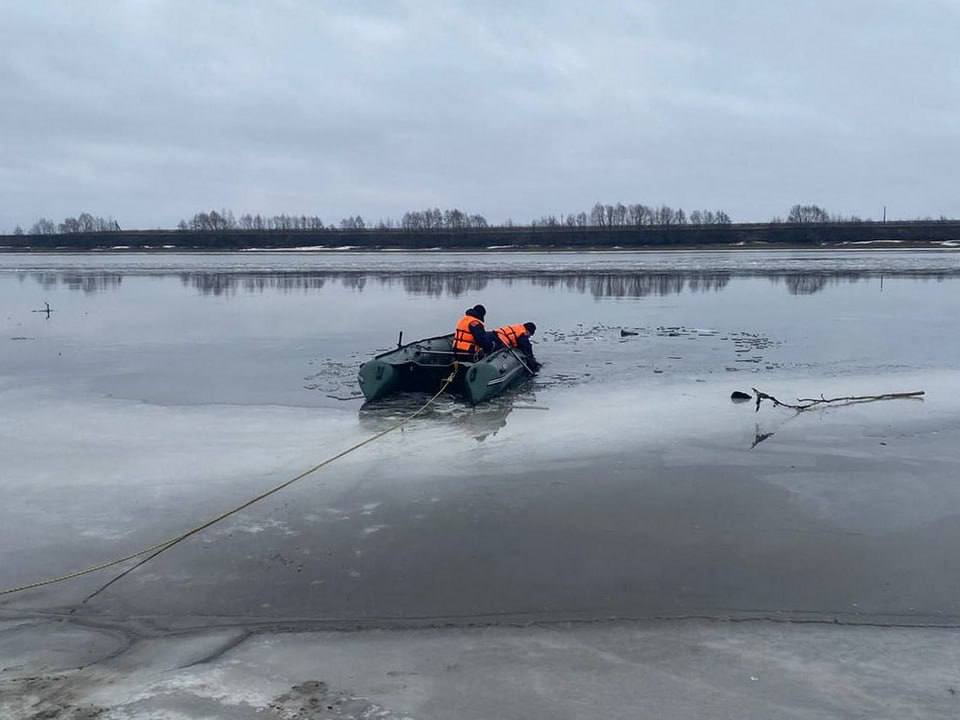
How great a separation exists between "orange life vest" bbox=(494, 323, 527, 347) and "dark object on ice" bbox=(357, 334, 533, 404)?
0.30 meters

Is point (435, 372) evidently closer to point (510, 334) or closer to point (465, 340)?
point (465, 340)

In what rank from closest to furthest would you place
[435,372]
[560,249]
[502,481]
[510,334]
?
Answer: [502,481] < [435,372] < [510,334] < [560,249]

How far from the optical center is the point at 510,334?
15414mm

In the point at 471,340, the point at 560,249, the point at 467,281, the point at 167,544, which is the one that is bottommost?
the point at 167,544

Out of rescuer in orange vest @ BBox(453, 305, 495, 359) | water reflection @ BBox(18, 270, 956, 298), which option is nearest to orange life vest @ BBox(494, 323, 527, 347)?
rescuer in orange vest @ BBox(453, 305, 495, 359)

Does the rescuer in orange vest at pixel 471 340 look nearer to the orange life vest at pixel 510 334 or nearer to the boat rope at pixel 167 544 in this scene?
the orange life vest at pixel 510 334

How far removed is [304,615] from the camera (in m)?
5.83

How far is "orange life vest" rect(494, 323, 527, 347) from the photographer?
49.9 feet

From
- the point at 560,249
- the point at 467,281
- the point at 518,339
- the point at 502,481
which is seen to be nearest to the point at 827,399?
the point at 518,339

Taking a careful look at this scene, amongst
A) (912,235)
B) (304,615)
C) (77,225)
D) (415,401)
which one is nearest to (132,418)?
(415,401)

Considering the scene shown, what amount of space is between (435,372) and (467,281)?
1071 inches

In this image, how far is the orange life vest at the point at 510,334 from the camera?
1520cm

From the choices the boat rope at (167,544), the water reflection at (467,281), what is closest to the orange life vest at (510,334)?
the boat rope at (167,544)

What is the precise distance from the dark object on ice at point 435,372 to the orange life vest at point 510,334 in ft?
0.98
